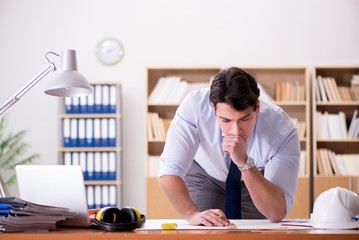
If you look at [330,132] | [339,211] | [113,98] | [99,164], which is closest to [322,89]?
[330,132]

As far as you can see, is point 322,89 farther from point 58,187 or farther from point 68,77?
point 58,187

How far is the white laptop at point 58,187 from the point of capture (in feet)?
5.17

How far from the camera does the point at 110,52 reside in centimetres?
505

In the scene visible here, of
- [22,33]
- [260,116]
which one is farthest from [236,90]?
[22,33]

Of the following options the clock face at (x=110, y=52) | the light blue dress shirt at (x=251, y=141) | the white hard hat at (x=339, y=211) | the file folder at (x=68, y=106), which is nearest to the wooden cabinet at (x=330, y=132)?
the clock face at (x=110, y=52)

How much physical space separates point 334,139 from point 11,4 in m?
3.60

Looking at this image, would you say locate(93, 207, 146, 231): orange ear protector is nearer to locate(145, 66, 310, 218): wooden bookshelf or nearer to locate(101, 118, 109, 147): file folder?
locate(145, 66, 310, 218): wooden bookshelf

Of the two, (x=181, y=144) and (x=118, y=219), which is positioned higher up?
(x=181, y=144)

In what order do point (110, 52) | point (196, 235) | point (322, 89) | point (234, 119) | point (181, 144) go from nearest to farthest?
point (196, 235)
point (234, 119)
point (181, 144)
point (322, 89)
point (110, 52)

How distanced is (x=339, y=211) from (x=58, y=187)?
3.06 ft

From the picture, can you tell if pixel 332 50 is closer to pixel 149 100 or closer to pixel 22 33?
pixel 149 100

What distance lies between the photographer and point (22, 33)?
5.15m

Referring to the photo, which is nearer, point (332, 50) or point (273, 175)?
point (273, 175)

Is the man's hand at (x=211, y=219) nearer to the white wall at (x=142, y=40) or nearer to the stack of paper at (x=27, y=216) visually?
the stack of paper at (x=27, y=216)
